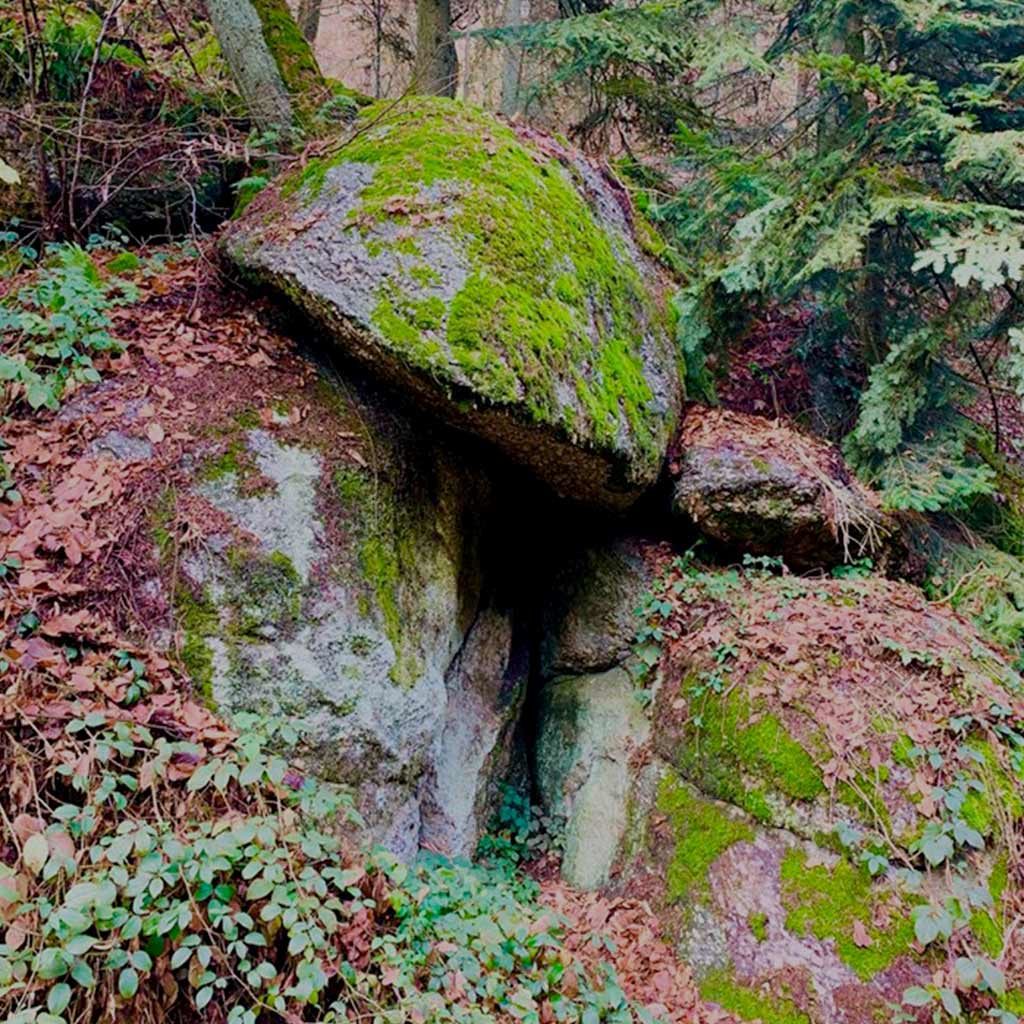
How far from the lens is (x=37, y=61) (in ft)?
17.1

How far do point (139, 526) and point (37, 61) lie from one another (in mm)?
4273

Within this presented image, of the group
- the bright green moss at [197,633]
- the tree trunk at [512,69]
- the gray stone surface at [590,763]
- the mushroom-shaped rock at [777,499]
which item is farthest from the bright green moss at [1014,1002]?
the tree trunk at [512,69]

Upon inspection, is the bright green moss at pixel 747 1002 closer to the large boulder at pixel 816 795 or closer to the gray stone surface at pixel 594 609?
the large boulder at pixel 816 795

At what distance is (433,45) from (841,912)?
A: 938cm

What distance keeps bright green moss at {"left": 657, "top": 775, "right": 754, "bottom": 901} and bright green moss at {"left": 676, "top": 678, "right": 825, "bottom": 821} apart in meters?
0.11

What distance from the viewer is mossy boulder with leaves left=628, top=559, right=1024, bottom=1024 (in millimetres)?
3436

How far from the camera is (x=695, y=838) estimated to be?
4203mm

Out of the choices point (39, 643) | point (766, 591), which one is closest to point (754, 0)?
point (766, 591)

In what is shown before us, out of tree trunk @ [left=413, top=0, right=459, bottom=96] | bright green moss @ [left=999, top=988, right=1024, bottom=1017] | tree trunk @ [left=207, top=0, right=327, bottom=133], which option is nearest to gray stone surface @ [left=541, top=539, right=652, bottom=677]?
bright green moss @ [left=999, top=988, right=1024, bottom=1017]

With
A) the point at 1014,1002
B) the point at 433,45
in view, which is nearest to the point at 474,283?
the point at 1014,1002

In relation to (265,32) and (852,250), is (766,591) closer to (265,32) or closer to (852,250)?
(852,250)

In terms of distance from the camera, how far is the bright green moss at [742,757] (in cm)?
397

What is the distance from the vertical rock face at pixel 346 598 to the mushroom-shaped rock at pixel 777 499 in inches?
69.8

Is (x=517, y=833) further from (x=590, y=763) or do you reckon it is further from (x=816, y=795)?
(x=816, y=795)
